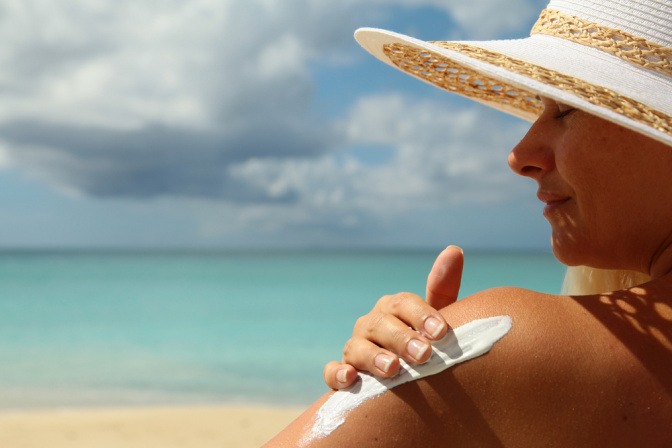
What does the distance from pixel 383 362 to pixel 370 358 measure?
5cm

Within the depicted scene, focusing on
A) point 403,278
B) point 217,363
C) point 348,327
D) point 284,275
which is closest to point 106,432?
point 217,363

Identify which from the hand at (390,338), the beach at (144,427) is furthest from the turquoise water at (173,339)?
the hand at (390,338)

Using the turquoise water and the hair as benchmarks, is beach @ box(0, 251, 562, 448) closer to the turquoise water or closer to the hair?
the turquoise water

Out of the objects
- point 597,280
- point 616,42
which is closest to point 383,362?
point 616,42

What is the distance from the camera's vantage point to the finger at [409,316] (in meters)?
1.28

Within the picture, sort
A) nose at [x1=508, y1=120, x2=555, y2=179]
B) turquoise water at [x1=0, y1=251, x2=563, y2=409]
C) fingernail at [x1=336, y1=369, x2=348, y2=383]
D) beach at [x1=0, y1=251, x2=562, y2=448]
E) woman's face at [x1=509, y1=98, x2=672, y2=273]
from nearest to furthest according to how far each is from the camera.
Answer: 1. fingernail at [x1=336, y1=369, x2=348, y2=383]
2. woman's face at [x1=509, y1=98, x2=672, y2=273]
3. nose at [x1=508, y1=120, x2=555, y2=179]
4. beach at [x1=0, y1=251, x2=562, y2=448]
5. turquoise water at [x1=0, y1=251, x2=563, y2=409]

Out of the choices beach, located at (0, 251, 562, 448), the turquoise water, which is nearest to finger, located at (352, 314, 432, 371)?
beach, located at (0, 251, 562, 448)

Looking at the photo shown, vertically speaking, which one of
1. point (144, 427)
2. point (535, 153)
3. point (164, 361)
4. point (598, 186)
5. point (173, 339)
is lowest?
point (144, 427)

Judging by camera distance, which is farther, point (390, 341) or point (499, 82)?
point (499, 82)

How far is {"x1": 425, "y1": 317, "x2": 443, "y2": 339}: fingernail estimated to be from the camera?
4.15 ft

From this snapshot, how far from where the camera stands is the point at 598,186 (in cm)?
153

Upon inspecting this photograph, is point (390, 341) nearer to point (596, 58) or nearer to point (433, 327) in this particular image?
point (433, 327)

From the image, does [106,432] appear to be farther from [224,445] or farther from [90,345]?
[90,345]

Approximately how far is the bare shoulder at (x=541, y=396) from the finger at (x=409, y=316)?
79 mm
